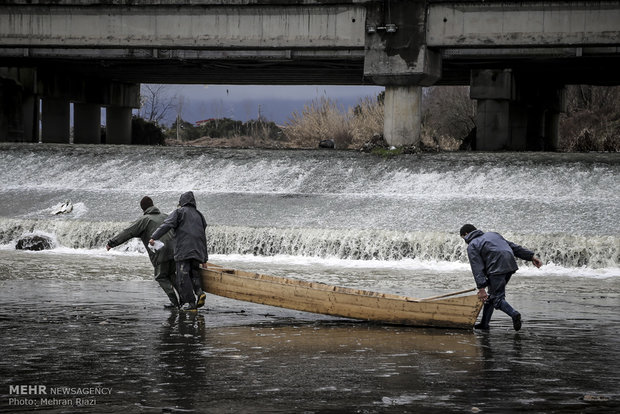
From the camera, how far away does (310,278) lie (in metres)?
20.1

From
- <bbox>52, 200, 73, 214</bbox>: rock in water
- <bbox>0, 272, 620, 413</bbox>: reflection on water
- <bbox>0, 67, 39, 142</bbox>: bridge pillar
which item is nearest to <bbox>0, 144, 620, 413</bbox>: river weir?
<bbox>0, 272, 620, 413</bbox>: reflection on water

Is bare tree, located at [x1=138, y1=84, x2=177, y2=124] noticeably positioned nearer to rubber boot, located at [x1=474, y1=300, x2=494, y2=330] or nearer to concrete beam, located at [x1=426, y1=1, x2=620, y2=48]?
concrete beam, located at [x1=426, y1=1, x2=620, y2=48]

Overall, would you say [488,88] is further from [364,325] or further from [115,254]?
[364,325]

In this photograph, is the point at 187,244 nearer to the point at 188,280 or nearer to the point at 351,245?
the point at 188,280

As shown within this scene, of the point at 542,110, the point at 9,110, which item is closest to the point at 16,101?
the point at 9,110

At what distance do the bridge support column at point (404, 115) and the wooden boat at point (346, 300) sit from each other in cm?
2062

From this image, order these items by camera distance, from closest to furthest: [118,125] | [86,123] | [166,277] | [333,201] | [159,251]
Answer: [159,251], [166,277], [333,201], [86,123], [118,125]

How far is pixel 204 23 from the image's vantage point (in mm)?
35781

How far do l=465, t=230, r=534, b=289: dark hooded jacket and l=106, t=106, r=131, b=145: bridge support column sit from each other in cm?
4268

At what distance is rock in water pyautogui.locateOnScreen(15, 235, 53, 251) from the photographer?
1011 inches

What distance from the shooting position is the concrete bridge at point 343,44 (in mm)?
32938

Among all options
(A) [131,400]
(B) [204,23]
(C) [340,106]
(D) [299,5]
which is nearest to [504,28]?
(D) [299,5]

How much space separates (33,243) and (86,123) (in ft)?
88.3

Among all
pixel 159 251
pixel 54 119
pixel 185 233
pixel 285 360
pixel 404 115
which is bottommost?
pixel 285 360
